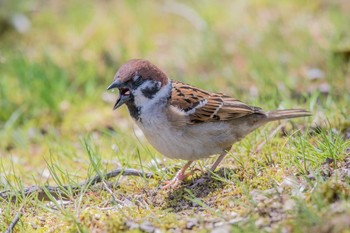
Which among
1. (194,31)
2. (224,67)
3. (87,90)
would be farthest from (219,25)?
(87,90)

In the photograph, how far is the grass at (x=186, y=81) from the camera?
3883mm

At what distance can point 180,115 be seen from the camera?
15.0 feet

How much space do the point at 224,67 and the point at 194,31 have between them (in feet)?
3.64

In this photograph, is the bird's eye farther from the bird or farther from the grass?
the grass

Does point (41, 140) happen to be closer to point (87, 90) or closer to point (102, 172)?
point (87, 90)

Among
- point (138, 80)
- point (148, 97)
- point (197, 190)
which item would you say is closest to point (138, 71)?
point (138, 80)

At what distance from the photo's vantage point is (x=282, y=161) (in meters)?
4.43

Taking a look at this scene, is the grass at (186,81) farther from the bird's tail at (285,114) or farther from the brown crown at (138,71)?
the brown crown at (138,71)

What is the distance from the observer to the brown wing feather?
4645 mm

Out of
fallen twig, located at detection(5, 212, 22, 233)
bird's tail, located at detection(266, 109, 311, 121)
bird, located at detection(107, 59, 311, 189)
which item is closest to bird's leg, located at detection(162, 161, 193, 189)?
bird, located at detection(107, 59, 311, 189)

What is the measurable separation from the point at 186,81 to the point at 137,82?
2709mm

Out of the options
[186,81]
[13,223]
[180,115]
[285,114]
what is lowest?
[13,223]

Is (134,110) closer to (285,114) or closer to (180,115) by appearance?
(180,115)

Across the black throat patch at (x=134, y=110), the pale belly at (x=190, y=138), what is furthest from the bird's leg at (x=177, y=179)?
the black throat patch at (x=134, y=110)
